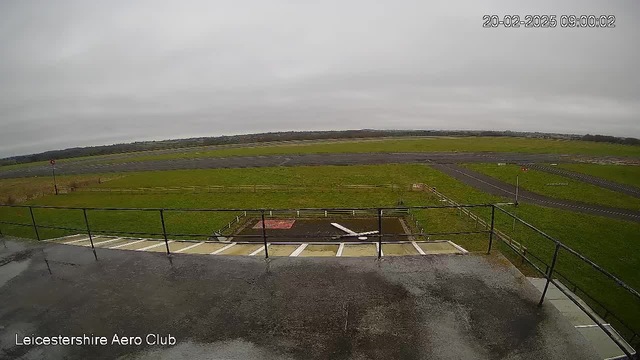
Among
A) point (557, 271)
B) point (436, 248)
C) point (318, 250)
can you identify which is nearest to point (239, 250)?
point (318, 250)

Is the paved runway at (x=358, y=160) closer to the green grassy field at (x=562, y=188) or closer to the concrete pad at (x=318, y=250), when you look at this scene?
the green grassy field at (x=562, y=188)

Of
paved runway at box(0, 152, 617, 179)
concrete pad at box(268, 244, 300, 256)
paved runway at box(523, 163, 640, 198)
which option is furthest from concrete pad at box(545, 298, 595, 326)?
paved runway at box(0, 152, 617, 179)

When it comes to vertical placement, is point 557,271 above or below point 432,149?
below

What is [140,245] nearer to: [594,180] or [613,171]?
[594,180]

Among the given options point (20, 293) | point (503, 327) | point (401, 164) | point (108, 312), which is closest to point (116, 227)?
point (20, 293)

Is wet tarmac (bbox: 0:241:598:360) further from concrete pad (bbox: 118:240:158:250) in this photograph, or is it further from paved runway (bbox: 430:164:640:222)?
paved runway (bbox: 430:164:640:222)

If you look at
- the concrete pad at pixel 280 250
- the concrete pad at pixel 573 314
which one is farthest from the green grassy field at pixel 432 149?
the concrete pad at pixel 573 314
